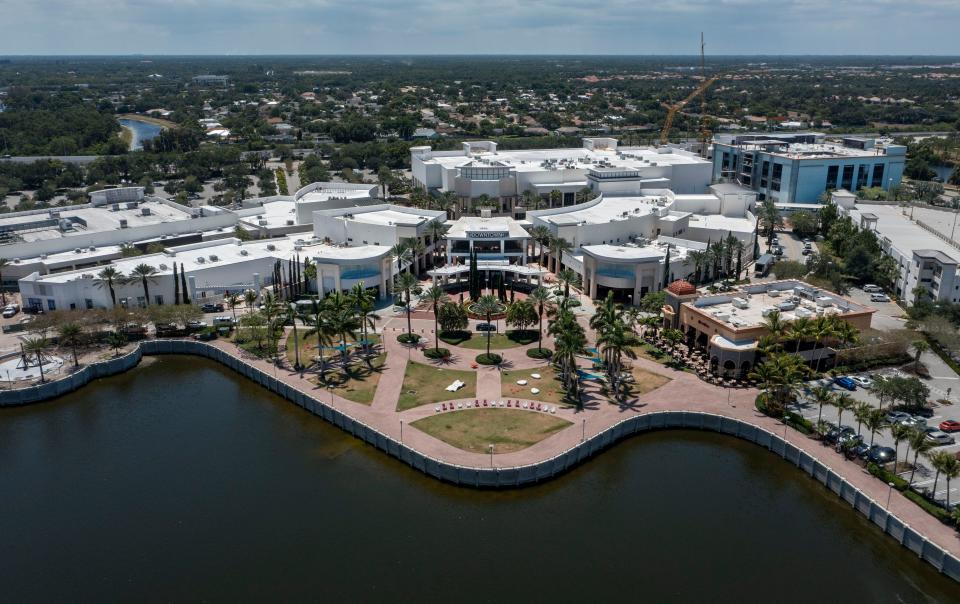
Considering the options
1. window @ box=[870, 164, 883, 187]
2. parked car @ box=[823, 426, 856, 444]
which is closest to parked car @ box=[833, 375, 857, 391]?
parked car @ box=[823, 426, 856, 444]

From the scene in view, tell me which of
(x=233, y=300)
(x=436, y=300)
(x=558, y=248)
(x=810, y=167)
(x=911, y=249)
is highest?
(x=810, y=167)

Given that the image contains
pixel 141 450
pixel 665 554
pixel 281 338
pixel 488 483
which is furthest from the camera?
pixel 281 338

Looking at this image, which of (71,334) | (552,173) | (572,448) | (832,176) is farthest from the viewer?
(832,176)

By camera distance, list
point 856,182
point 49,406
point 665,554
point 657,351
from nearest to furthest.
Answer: point 665,554 → point 49,406 → point 657,351 → point 856,182

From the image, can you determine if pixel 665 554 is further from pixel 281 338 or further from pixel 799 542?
pixel 281 338

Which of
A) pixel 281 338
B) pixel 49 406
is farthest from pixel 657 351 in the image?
pixel 49 406

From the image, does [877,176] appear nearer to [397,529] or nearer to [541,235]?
[541,235]

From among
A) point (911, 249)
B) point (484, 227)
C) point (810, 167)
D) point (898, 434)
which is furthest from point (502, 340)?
point (810, 167)
